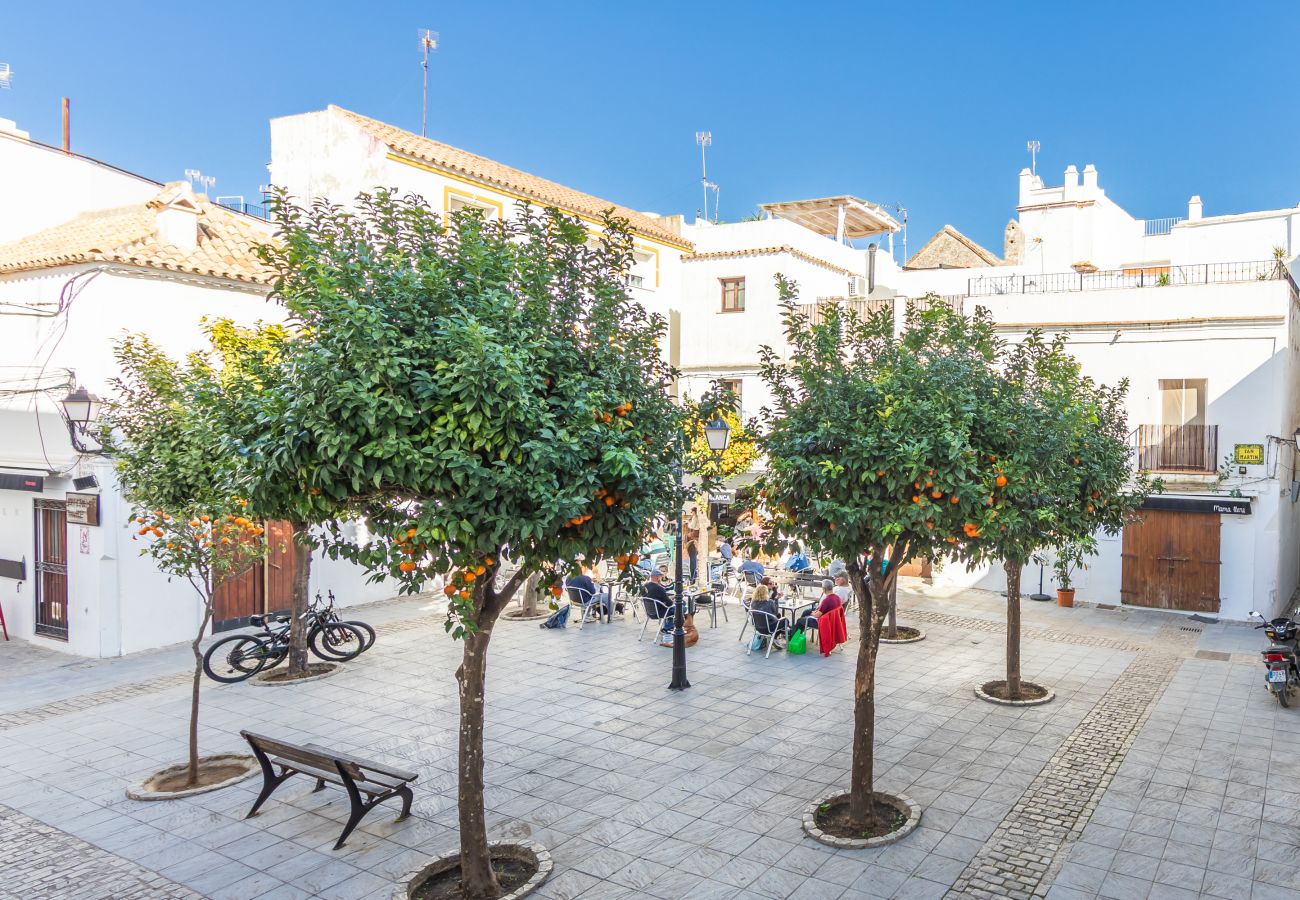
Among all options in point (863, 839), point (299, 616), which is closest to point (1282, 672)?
point (863, 839)

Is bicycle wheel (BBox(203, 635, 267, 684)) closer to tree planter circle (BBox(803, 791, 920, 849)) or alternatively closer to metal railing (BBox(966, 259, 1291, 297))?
tree planter circle (BBox(803, 791, 920, 849))

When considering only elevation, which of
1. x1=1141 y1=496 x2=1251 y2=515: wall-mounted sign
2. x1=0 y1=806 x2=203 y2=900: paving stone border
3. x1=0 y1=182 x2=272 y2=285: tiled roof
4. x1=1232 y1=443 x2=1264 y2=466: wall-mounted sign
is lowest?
x1=0 y1=806 x2=203 y2=900: paving stone border

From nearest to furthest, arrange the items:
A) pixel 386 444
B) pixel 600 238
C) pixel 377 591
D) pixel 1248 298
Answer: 1. pixel 386 444
2. pixel 600 238
3. pixel 1248 298
4. pixel 377 591

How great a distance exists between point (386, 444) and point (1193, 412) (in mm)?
18031

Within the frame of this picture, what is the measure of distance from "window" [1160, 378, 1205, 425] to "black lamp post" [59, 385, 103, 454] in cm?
1941

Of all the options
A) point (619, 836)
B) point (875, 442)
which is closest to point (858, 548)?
point (875, 442)

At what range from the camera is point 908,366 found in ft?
25.5

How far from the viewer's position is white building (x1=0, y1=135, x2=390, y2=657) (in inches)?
572

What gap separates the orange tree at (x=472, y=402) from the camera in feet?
18.4

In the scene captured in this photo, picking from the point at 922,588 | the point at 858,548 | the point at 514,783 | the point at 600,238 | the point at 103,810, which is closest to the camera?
the point at 600,238

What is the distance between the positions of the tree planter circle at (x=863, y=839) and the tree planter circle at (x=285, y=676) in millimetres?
7906

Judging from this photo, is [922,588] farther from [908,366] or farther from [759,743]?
[908,366]

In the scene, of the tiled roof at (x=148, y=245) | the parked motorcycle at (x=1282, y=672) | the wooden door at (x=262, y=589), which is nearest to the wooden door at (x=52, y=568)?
the wooden door at (x=262, y=589)

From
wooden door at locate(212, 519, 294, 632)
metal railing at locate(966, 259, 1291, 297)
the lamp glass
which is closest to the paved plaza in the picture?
wooden door at locate(212, 519, 294, 632)
